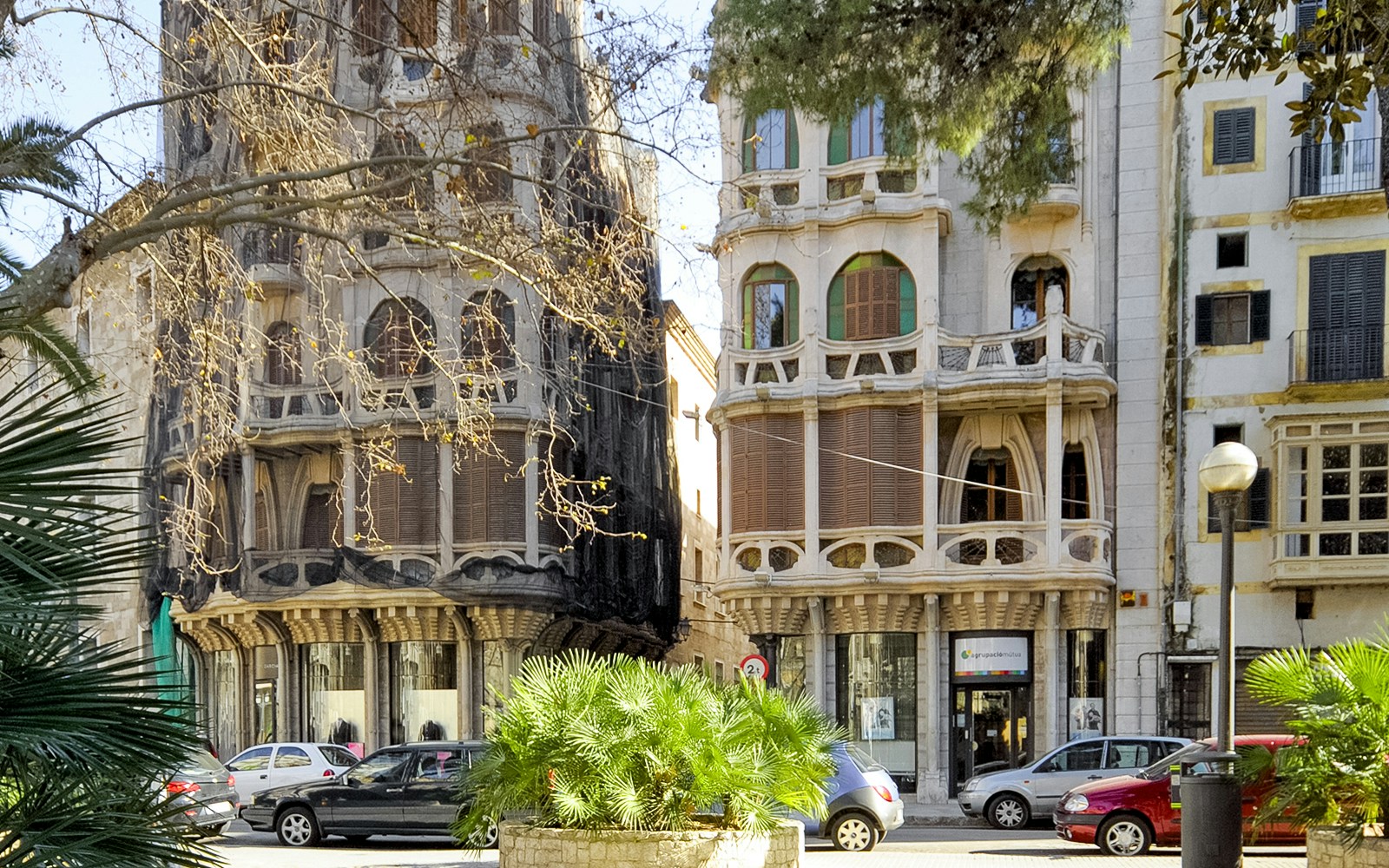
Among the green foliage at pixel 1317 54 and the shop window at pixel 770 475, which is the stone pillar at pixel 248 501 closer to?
the shop window at pixel 770 475

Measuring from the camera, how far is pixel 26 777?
5930 millimetres

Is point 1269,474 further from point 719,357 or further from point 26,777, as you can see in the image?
point 26,777

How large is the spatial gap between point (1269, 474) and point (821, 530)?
836 cm

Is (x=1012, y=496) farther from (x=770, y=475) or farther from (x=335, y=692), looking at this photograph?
(x=335, y=692)

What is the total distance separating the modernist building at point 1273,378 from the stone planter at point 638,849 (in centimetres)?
1788

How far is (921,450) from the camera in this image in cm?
2938

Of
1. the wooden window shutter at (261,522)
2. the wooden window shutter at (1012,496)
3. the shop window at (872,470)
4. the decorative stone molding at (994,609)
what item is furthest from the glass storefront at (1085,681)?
the wooden window shutter at (261,522)

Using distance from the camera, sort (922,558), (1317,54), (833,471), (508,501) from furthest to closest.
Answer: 1. (508,501)
2. (833,471)
3. (922,558)
4. (1317,54)

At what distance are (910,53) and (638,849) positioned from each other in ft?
23.3

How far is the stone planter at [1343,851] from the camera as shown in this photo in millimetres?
10867

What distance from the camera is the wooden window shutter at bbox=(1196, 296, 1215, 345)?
28.4 meters

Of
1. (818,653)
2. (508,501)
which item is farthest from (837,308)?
(508,501)

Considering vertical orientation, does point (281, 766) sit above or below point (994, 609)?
below

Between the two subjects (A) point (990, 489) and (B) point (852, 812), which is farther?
(A) point (990, 489)
